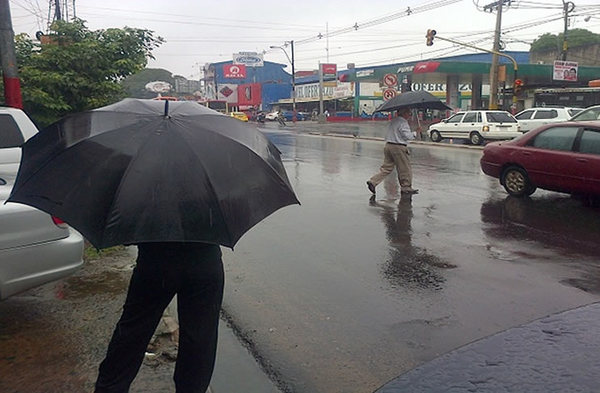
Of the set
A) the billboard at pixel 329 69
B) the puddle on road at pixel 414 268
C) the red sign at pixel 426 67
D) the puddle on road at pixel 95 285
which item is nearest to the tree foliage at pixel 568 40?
the billboard at pixel 329 69

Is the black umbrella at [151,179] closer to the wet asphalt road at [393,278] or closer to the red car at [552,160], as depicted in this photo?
the wet asphalt road at [393,278]

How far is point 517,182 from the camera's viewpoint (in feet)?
31.5

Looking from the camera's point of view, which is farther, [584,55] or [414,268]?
[584,55]

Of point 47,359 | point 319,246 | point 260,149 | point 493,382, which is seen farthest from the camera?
point 319,246

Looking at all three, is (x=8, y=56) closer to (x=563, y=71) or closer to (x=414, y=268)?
(x=414, y=268)

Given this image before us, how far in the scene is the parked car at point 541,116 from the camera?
73.0 ft

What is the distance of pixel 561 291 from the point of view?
4.95 m

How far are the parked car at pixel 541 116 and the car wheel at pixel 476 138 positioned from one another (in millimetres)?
1855

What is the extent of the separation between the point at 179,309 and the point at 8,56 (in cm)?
556

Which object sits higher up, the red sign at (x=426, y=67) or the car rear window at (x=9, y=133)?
the red sign at (x=426, y=67)

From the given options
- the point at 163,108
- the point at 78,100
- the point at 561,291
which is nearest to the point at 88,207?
the point at 163,108

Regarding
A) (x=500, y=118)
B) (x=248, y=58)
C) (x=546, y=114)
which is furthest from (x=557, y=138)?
(x=248, y=58)

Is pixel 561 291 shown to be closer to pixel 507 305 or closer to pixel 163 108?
pixel 507 305

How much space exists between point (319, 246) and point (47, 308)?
3.19 meters
